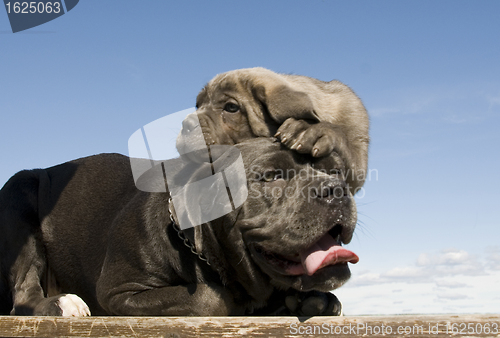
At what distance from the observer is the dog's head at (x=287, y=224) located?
3152mm

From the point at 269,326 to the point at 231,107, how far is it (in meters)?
2.20

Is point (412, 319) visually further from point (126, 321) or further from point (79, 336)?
point (79, 336)

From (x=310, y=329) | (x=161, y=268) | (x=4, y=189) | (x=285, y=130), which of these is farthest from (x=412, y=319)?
(x=4, y=189)

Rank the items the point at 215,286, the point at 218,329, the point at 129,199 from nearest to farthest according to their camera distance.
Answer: the point at 218,329, the point at 215,286, the point at 129,199

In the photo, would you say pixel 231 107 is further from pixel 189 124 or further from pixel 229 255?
pixel 229 255

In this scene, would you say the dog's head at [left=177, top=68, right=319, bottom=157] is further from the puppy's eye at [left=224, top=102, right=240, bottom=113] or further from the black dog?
the black dog

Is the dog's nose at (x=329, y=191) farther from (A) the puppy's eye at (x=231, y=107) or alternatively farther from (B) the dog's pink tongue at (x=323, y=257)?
(A) the puppy's eye at (x=231, y=107)

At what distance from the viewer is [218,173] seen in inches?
140

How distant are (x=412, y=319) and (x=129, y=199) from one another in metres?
2.81

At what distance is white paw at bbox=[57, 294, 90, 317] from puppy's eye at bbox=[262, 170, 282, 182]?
63.5 inches

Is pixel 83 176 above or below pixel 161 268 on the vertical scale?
above

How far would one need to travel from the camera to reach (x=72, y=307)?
372 cm

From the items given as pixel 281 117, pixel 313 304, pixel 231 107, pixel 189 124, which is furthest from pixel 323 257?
pixel 231 107

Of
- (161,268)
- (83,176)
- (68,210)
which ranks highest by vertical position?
(83,176)
